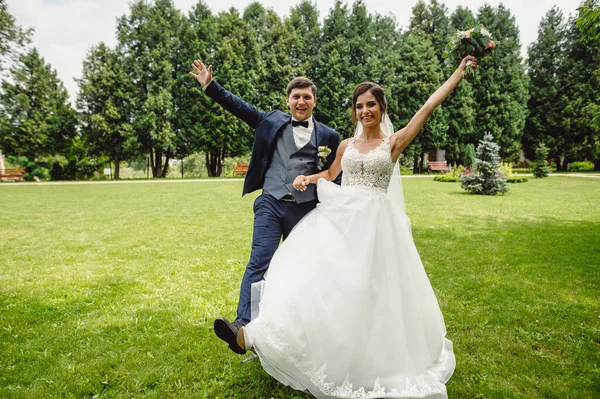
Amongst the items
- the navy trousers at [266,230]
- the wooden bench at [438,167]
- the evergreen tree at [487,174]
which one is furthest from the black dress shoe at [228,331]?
the wooden bench at [438,167]

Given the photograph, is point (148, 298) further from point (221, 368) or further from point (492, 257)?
point (492, 257)

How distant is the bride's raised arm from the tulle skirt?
1.94 feet

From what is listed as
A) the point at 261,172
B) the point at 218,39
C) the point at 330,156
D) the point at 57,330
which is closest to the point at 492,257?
the point at 330,156

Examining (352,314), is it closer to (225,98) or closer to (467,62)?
(467,62)

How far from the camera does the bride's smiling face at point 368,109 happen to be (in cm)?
364

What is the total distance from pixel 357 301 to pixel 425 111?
174 centimetres

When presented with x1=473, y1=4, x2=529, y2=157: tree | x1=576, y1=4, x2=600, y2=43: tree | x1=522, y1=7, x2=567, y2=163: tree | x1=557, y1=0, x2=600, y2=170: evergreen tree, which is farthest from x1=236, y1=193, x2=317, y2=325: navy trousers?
x1=522, y1=7, x2=567, y2=163: tree

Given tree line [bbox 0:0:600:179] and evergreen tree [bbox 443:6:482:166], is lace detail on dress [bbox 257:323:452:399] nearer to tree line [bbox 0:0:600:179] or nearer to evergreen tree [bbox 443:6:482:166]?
tree line [bbox 0:0:600:179]

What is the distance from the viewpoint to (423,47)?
126 ft

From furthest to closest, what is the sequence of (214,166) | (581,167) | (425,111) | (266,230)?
1. (581,167)
2. (214,166)
3. (266,230)
4. (425,111)

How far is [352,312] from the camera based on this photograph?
291cm

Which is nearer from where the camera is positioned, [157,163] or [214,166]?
[157,163]

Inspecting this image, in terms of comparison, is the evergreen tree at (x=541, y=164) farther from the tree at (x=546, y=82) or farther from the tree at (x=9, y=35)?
the tree at (x=9, y=35)

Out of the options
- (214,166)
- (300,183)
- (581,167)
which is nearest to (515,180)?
(581,167)
